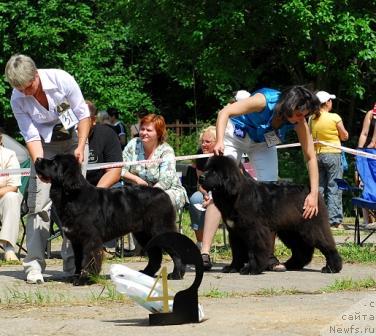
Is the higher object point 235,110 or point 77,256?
point 235,110

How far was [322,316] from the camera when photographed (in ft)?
18.1

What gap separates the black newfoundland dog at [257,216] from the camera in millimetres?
7582

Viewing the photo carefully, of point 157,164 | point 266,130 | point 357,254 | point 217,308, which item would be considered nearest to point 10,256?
point 157,164

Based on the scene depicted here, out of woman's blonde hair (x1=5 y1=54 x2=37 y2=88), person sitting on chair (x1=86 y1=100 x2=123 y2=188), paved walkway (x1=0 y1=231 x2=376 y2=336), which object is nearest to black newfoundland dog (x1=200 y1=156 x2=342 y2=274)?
paved walkway (x1=0 y1=231 x2=376 y2=336)

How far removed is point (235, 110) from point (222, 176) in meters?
0.57

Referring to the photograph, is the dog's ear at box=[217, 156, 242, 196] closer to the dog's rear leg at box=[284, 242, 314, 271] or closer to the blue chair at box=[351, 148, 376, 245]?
the dog's rear leg at box=[284, 242, 314, 271]

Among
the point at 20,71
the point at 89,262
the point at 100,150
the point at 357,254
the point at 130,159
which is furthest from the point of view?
the point at 100,150

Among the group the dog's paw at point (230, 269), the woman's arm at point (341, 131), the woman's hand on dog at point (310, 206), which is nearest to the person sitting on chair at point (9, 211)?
the dog's paw at point (230, 269)

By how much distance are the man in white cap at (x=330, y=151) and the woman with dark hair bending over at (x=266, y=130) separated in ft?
15.8

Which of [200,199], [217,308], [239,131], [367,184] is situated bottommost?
[217,308]

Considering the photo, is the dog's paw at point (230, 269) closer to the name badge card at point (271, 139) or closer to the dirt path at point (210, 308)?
the dirt path at point (210, 308)

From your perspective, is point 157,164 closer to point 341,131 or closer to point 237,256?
point 237,256

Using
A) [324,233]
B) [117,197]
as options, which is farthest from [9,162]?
[324,233]

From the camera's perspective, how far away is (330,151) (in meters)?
13.0
